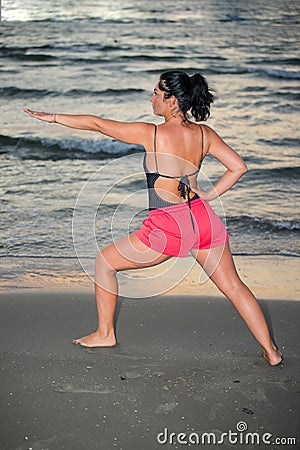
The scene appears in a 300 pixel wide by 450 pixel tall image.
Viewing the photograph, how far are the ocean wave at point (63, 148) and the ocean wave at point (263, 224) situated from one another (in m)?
3.51

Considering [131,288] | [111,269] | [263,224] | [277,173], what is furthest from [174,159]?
[277,173]

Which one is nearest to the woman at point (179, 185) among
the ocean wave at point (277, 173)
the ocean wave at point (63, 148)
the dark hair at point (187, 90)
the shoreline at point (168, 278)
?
the dark hair at point (187, 90)

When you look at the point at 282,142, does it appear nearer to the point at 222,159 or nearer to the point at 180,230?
the point at 222,159

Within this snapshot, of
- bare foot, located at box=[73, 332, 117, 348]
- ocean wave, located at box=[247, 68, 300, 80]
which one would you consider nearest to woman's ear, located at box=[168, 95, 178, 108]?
bare foot, located at box=[73, 332, 117, 348]

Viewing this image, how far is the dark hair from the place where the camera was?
402 cm

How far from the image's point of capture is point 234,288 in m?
4.19

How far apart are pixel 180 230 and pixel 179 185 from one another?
23cm

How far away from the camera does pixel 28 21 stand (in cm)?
1919

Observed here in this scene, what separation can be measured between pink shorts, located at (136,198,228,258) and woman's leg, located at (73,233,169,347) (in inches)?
2.7

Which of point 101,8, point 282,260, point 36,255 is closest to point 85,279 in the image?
point 36,255

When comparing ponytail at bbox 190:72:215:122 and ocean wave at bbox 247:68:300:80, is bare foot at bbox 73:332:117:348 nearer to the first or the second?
ponytail at bbox 190:72:215:122

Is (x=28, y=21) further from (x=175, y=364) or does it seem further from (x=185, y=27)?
(x=175, y=364)

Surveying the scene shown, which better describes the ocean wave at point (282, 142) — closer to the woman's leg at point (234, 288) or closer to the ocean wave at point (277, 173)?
the ocean wave at point (277, 173)

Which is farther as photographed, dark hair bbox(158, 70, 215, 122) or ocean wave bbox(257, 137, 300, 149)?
ocean wave bbox(257, 137, 300, 149)
